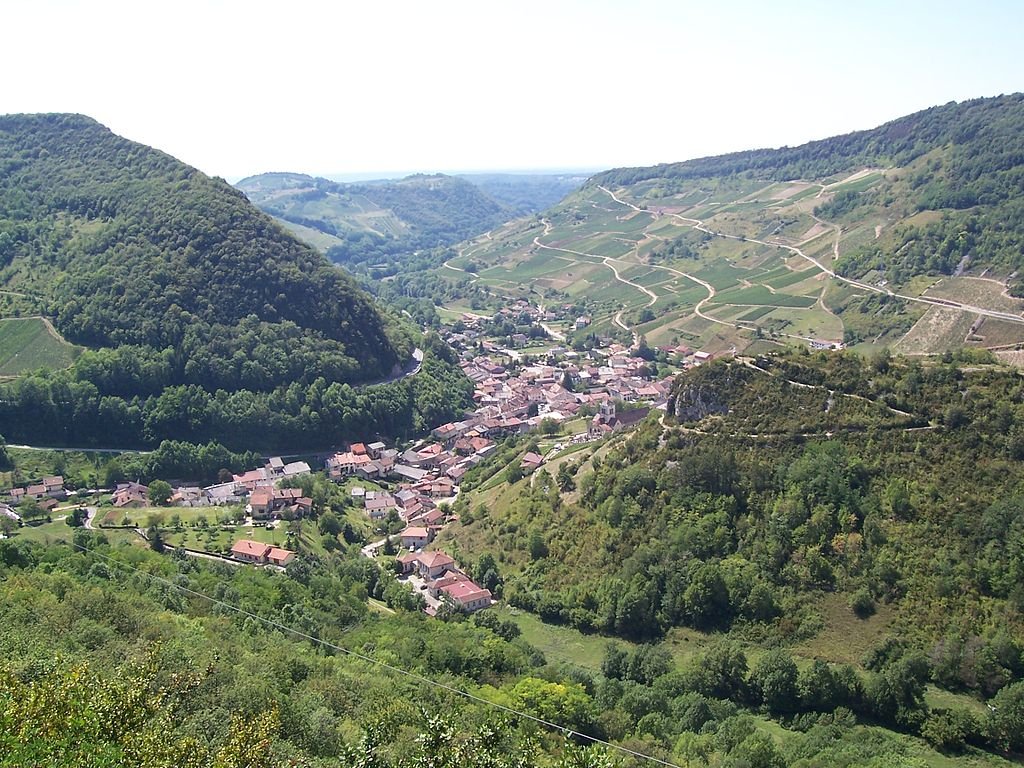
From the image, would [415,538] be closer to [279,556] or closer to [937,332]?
[279,556]

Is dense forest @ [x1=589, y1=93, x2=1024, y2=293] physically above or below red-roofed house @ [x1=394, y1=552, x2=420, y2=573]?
above

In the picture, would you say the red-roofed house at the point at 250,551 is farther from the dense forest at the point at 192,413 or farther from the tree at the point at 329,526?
the dense forest at the point at 192,413

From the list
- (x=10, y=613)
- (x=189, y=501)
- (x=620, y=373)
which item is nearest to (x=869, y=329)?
(x=620, y=373)

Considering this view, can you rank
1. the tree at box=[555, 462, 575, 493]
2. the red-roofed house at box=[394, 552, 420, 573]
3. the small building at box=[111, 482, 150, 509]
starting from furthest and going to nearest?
the small building at box=[111, 482, 150, 509], the tree at box=[555, 462, 575, 493], the red-roofed house at box=[394, 552, 420, 573]

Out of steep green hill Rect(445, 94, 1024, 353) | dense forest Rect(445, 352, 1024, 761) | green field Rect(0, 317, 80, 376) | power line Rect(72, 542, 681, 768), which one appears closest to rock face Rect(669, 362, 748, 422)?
dense forest Rect(445, 352, 1024, 761)

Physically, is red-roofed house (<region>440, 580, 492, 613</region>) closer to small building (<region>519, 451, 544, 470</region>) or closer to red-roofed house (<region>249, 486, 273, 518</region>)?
small building (<region>519, 451, 544, 470</region>)
